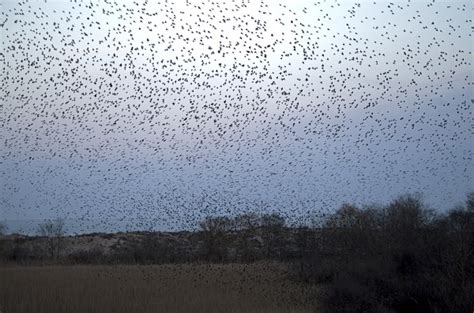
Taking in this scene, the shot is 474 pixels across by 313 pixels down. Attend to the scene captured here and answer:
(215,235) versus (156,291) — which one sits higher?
(215,235)

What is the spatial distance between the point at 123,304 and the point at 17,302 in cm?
343

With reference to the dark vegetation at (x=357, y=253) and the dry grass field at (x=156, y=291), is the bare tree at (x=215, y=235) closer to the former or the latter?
the dark vegetation at (x=357, y=253)

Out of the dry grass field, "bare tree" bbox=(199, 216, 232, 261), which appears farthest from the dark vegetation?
the dry grass field

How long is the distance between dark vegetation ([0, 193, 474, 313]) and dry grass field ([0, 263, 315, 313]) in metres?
1.54

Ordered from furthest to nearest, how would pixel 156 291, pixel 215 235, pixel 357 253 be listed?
pixel 215 235 < pixel 357 253 < pixel 156 291

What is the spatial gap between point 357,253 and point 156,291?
8265 millimetres

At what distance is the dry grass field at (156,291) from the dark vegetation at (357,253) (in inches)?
60.7

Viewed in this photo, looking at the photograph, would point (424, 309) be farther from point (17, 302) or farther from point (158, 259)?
point (158, 259)

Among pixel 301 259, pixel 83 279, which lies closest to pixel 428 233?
pixel 301 259

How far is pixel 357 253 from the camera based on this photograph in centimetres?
2267

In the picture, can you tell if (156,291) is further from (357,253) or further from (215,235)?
(215,235)

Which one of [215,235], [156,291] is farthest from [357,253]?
[215,235]

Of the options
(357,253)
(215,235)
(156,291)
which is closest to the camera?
(156,291)

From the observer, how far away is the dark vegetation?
1647 cm
